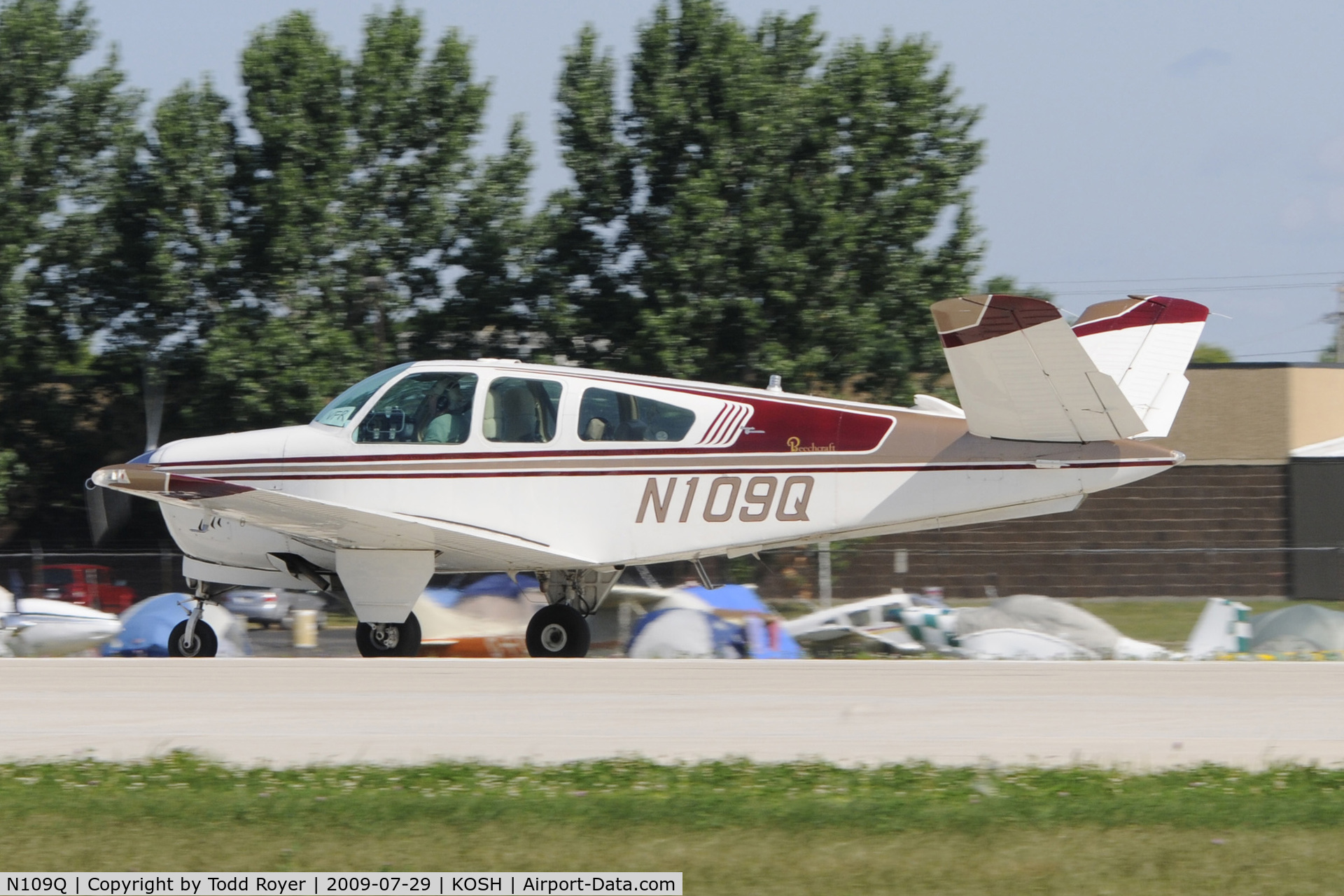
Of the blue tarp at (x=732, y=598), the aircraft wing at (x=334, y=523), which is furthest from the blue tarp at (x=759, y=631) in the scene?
the aircraft wing at (x=334, y=523)

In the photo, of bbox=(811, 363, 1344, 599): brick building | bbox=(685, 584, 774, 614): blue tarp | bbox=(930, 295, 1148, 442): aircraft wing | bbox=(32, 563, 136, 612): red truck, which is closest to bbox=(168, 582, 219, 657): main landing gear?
bbox=(32, 563, 136, 612): red truck

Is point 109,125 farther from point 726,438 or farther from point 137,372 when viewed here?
point 726,438

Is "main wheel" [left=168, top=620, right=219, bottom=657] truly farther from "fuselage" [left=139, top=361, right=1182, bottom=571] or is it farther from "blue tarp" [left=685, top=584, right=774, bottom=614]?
"blue tarp" [left=685, top=584, right=774, bottom=614]

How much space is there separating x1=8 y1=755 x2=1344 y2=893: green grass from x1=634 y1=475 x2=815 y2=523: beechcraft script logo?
202 inches

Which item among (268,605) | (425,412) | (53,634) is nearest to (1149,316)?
(425,412)

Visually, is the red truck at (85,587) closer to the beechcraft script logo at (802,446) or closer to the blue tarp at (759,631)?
the blue tarp at (759,631)

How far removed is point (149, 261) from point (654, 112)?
7847mm

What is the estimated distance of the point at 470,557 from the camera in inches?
496

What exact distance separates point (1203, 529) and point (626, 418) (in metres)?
18.3

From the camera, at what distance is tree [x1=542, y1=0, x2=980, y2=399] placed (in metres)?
20.8

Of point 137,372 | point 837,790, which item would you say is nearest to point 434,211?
point 137,372

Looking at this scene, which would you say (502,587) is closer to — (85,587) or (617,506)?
(617,506)

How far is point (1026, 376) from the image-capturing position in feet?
37.0

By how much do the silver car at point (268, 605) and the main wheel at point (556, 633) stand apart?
7296 millimetres
